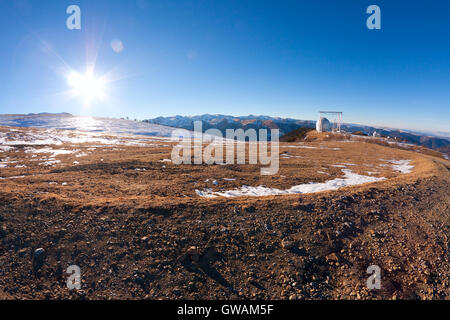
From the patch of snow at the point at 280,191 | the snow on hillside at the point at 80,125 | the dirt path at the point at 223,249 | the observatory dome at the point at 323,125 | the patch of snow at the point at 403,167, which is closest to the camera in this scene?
the dirt path at the point at 223,249

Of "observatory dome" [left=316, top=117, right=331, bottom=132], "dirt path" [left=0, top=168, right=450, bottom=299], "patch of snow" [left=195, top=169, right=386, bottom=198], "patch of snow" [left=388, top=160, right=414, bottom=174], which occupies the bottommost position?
"dirt path" [left=0, top=168, right=450, bottom=299]

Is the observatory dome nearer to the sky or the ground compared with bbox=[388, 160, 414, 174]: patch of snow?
nearer to the sky

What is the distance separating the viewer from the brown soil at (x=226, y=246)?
19.6ft

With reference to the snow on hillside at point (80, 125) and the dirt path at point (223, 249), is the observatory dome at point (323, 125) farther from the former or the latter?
the dirt path at point (223, 249)

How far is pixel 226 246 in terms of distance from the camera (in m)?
7.56

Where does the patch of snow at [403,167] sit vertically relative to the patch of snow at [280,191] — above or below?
above

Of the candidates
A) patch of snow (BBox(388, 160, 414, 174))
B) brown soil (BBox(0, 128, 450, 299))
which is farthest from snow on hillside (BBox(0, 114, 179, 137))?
brown soil (BBox(0, 128, 450, 299))

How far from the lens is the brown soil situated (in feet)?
19.6

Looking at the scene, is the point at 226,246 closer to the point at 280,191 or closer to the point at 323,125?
the point at 280,191

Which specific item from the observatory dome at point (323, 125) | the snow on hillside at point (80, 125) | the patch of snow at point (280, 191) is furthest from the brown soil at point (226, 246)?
the snow on hillside at point (80, 125)

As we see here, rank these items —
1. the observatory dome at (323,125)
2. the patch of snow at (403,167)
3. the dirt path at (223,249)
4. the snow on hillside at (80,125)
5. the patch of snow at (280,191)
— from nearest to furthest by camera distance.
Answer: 1. the dirt path at (223,249)
2. the patch of snow at (280,191)
3. the patch of snow at (403,167)
4. the snow on hillside at (80,125)
5. the observatory dome at (323,125)

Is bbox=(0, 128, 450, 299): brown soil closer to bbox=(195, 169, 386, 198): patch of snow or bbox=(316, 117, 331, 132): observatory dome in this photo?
bbox=(195, 169, 386, 198): patch of snow

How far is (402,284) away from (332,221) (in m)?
3.19
